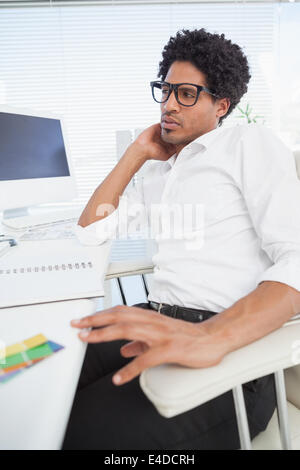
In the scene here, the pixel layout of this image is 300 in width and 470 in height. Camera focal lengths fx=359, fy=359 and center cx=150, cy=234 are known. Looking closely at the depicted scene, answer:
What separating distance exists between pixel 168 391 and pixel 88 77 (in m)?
3.38

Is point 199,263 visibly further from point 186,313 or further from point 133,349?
point 133,349

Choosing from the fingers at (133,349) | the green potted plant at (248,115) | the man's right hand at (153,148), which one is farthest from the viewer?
the green potted plant at (248,115)

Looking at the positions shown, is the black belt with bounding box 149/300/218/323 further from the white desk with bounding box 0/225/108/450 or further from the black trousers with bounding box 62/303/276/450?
the white desk with bounding box 0/225/108/450

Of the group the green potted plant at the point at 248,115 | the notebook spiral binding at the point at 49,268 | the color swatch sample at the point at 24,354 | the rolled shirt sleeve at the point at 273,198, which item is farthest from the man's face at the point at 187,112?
the green potted plant at the point at 248,115

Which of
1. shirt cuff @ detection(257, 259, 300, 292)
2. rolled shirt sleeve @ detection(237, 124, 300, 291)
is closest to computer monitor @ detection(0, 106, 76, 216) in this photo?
rolled shirt sleeve @ detection(237, 124, 300, 291)

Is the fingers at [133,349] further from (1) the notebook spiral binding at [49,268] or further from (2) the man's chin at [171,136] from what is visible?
(2) the man's chin at [171,136]

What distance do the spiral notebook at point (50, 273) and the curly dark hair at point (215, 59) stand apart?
2.23 ft

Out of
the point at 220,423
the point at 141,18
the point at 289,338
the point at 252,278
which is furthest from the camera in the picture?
the point at 141,18

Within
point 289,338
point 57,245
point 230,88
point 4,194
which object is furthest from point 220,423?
point 4,194

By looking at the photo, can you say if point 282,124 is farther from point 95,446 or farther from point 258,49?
point 95,446

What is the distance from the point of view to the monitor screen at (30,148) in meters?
1.48

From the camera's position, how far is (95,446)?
0.65m

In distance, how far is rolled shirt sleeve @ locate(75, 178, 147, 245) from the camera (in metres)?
1.31

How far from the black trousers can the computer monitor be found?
38.6 inches
